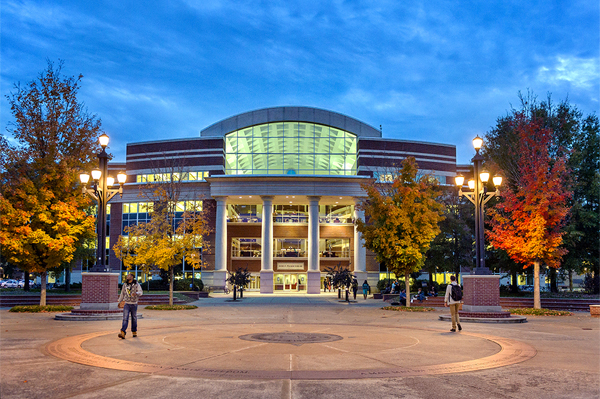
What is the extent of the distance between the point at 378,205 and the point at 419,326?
10.9 m

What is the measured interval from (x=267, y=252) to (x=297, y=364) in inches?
1603

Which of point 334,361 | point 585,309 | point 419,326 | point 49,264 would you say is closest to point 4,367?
point 334,361

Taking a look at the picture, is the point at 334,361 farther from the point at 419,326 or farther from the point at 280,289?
the point at 280,289

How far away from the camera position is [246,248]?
58.2 m

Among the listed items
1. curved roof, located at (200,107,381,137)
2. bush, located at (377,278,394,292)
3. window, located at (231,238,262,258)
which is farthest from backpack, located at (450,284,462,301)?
window, located at (231,238,262,258)

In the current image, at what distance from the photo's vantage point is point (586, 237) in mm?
31531

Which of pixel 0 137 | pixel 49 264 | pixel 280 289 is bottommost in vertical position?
pixel 280 289

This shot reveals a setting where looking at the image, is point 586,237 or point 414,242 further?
point 586,237

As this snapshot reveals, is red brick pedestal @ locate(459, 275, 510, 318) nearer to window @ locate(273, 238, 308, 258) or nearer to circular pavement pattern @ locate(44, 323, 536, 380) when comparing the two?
circular pavement pattern @ locate(44, 323, 536, 380)

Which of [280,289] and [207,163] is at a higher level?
[207,163]

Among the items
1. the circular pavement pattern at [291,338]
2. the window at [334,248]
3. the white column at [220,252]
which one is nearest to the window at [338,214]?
the window at [334,248]

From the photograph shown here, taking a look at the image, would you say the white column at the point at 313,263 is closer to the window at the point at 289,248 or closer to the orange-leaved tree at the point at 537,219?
the window at the point at 289,248

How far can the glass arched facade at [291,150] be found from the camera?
54.4 m

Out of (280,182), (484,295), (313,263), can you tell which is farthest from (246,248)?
(484,295)
